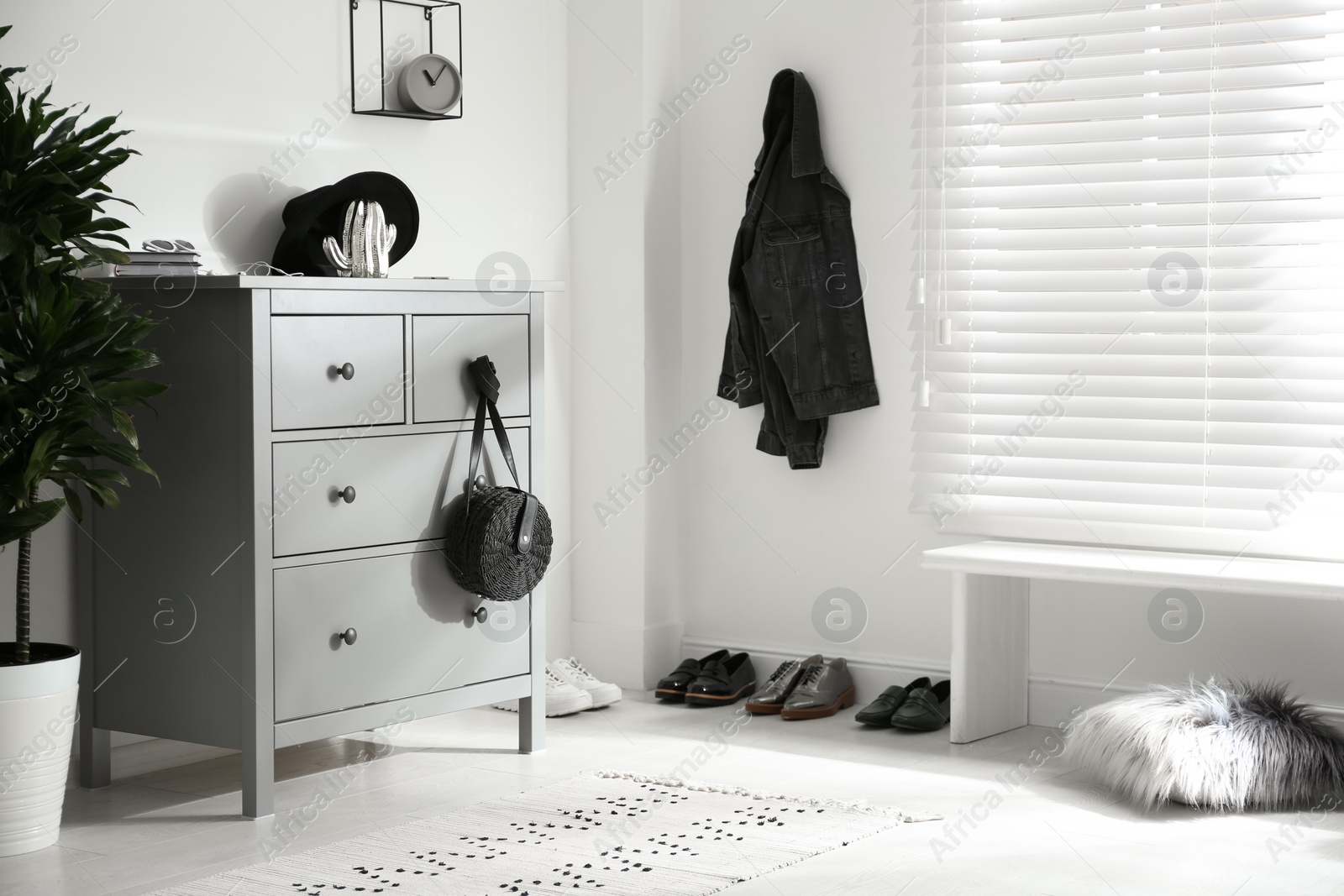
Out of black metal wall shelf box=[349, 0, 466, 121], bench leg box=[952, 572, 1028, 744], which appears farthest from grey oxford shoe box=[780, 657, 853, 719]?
black metal wall shelf box=[349, 0, 466, 121]

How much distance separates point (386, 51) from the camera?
3678mm

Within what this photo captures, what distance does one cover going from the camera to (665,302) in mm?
4277

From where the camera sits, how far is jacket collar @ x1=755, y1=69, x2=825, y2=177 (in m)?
3.96

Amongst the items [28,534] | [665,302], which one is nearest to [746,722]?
[665,302]

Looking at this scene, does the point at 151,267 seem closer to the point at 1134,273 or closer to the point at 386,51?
the point at 386,51

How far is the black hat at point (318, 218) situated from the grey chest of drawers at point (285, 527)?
0.38 meters

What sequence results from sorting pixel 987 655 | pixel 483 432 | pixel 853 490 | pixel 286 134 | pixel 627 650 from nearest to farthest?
1. pixel 483 432
2. pixel 286 134
3. pixel 987 655
4. pixel 853 490
5. pixel 627 650

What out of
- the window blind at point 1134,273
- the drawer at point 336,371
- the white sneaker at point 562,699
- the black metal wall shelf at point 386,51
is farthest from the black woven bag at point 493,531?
the window blind at point 1134,273

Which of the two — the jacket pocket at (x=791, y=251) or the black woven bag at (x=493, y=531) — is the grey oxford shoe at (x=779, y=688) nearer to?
the black woven bag at (x=493, y=531)

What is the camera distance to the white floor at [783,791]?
251 cm

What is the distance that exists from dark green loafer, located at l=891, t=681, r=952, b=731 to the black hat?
1748mm

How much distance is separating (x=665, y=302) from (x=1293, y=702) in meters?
2.02

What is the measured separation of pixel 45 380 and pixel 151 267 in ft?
1.32

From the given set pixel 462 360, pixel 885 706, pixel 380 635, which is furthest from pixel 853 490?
pixel 380 635
